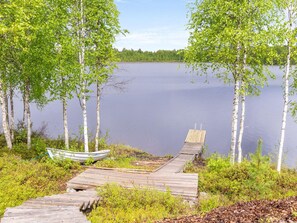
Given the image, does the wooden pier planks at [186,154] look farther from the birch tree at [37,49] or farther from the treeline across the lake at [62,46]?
the birch tree at [37,49]

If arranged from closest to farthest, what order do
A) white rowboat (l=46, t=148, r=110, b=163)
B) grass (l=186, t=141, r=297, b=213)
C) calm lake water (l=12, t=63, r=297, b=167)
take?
1. grass (l=186, t=141, r=297, b=213)
2. white rowboat (l=46, t=148, r=110, b=163)
3. calm lake water (l=12, t=63, r=297, b=167)

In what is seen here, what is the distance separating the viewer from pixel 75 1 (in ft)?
62.3

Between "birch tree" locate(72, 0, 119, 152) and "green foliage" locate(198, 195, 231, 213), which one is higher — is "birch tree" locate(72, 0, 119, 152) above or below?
above

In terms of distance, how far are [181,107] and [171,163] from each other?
37.3 metres

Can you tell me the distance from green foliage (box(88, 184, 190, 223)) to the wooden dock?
0.51m

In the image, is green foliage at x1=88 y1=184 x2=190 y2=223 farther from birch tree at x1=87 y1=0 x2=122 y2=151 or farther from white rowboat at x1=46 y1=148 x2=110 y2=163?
birch tree at x1=87 y1=0 x2=122 y2=151

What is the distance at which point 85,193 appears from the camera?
11578mm

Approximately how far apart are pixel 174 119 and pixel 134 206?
120 ft

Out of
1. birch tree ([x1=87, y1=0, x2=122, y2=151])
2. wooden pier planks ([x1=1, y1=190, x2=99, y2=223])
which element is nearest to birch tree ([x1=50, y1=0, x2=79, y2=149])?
birch tree ([x1=87, y1=0, x2=122, y2=151])

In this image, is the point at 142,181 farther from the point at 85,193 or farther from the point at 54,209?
the point at 54,209

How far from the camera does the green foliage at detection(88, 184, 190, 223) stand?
970 centimetres

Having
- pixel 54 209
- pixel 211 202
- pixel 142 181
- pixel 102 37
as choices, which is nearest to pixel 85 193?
pixel 54 209

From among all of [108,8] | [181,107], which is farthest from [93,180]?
[181,107]

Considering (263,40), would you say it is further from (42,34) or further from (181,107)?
(181,107)
